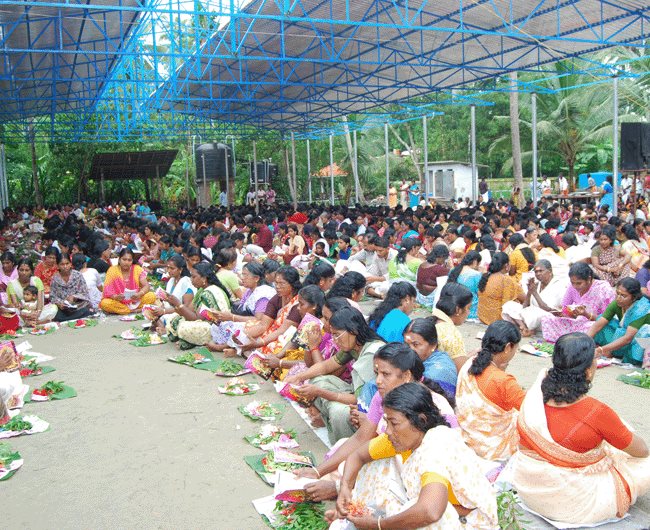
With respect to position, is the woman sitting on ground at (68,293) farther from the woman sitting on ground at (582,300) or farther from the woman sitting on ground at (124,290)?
the woman sitting on ground at (582,300)

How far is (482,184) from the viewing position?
2556 cm

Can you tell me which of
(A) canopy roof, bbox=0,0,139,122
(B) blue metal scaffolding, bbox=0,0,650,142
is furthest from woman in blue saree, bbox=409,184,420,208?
(A) canopy roof, bbox=0,0,139,122

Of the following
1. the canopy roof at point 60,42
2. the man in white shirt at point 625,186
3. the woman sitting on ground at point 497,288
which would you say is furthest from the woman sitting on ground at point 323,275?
the man in white shirt at point 625,186

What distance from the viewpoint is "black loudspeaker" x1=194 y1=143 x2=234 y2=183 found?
30.4 meters

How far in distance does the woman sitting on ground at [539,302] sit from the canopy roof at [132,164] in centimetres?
2416

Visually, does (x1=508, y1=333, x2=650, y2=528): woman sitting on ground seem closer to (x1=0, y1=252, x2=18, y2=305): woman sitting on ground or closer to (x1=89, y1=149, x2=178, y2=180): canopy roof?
(x1=0, y1=252, x2=18, y2=305): woman sitting on ground

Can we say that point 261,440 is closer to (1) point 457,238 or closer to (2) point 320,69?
(1) point 457,238

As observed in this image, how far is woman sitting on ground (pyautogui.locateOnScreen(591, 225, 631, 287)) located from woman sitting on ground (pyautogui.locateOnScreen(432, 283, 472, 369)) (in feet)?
14.3

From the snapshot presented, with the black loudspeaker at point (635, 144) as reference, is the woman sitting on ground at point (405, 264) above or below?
below

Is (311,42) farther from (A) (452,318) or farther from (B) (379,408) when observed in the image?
(B) (379,408)

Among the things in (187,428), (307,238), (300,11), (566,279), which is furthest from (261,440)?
(300,11)

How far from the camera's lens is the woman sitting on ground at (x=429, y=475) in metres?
2.88

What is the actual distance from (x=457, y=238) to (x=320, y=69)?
364 inches

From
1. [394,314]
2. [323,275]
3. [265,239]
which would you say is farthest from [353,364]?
[265,239]
